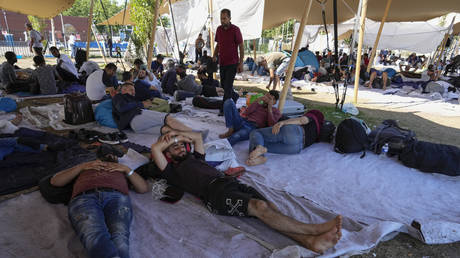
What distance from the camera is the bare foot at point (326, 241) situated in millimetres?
1812

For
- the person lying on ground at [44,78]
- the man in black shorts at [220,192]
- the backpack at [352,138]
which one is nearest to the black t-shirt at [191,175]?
the man in black shorts at [220,192]

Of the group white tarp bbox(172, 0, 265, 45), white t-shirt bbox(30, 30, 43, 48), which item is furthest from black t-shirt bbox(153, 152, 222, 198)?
white t-shirt bbox(30, 30, 43, 48)

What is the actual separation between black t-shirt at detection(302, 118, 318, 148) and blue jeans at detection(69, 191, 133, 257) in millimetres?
2598

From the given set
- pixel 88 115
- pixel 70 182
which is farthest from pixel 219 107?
pixel 70 182

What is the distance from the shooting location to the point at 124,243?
5.92ft

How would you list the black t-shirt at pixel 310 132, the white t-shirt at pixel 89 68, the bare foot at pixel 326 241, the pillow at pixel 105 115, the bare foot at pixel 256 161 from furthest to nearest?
the white t-shirt at pixel 89 68
the pillow at pixel 105 115
the black t-shirt at pixel 310 132
the bare foot at pixel 256 161
the bare foot at pixel 326 241

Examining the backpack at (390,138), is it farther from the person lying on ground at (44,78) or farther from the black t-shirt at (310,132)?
the person lying on ground at (44,78)

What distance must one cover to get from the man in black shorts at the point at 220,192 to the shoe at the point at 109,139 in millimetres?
1555

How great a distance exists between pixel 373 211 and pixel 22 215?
128 inches

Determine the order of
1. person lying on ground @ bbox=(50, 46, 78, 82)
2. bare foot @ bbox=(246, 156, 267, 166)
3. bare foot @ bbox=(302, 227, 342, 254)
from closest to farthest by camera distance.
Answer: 1. bare foot @ bbox=(302, 227, 342, 254)
2. bare foot @ bbox=(246, 156, 267, 166)
3. person lying on ground @ bbox=(50, 46, 78, 82)

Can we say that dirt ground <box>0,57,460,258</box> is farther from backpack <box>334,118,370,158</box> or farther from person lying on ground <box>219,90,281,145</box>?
person lying on ground <box>219,90,281,145</box>

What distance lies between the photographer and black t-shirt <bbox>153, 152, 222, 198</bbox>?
2.48m

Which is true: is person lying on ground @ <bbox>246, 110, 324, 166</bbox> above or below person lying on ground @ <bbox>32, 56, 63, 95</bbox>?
below

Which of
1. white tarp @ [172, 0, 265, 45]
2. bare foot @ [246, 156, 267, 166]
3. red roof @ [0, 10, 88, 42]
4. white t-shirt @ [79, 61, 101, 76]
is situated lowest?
bare foot @ [246, 156, 267, 166]
